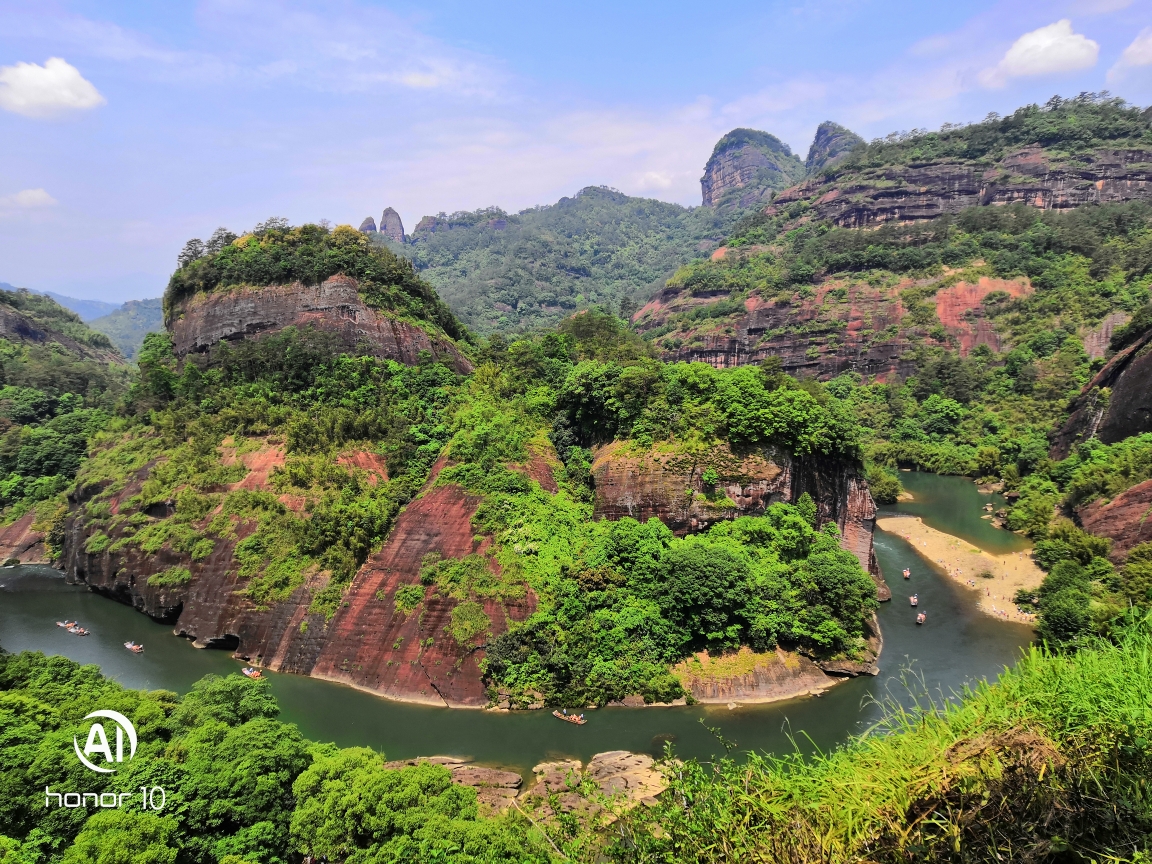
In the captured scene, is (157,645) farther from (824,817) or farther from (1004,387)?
(1004,387)

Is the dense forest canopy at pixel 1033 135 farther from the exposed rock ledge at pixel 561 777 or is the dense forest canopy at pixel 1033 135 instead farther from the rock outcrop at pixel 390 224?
the rock outcrop at pixel 390 224

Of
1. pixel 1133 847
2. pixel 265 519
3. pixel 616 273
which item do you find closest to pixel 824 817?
pixel 1133 847

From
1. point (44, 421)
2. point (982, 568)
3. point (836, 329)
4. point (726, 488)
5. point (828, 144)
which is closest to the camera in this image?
point (726, 488)

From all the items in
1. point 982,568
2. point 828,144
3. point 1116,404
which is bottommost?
point 982,568

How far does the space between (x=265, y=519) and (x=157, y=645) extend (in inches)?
274

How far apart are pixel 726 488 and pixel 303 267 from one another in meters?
29.3

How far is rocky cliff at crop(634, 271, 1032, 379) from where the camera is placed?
65500 millimetres

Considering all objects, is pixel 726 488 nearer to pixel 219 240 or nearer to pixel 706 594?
pixel 706 594

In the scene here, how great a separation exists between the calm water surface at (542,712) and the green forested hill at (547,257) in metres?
82.6

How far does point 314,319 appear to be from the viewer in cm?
3766

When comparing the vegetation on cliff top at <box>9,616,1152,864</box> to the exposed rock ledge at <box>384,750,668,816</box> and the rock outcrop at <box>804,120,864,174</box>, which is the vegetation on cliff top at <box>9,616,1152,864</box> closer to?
the exposed rock ledge at <box>384,750,668,816</box>

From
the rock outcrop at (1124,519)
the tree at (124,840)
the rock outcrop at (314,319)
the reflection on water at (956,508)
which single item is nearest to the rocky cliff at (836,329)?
the reflection on water at (956,508)

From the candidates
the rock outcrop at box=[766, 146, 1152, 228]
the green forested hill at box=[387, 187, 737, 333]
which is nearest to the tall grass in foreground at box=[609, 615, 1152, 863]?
the rock outcrop at box=[766, 146, 1152, 228]

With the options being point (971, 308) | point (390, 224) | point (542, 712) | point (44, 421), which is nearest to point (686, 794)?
point (542, 712)
